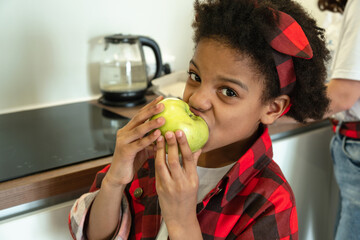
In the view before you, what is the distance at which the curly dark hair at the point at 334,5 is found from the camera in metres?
1.19

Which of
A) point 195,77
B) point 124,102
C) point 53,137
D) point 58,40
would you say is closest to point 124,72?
point 124,102

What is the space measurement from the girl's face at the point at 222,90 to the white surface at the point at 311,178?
1.51 ft

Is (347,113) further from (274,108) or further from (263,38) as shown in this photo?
(263,38)

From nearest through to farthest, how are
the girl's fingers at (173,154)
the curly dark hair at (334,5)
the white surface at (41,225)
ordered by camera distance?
1. the girl's fingers at (173,154)
2. the white surface at (41,225)
3. the curly dark hair at (334,5)

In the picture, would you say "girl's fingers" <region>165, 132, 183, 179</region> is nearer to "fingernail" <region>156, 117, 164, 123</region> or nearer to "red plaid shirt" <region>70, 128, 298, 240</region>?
"fingernail" <region>156, 117, 164, 123</region>

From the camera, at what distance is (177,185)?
0.62 metres

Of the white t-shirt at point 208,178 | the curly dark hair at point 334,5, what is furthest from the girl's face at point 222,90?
the curly dark hair at point 334,5

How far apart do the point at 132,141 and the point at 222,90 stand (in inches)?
7.6

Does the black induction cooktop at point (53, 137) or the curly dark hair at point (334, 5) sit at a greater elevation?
the curly dark hair at point (334, 5)

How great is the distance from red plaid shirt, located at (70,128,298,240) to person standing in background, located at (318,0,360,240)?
0.30m

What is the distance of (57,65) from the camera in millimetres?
1287

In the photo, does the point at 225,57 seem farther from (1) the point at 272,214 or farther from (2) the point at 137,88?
(2) the point at 137,88

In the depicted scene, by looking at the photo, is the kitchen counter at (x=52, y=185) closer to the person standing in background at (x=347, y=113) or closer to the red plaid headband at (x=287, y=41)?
the red plaid headband at (x=287, y=41)

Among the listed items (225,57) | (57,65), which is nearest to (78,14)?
(57,65)
